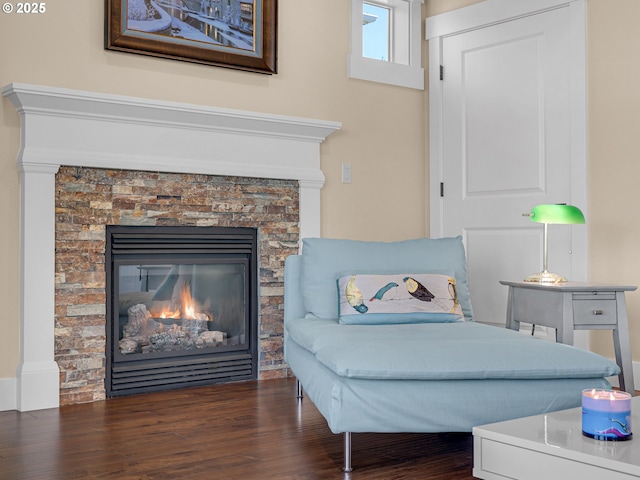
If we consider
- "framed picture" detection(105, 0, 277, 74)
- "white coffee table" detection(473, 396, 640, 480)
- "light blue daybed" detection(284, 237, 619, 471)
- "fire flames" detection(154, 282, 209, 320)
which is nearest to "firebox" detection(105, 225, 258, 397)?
"fire flames" detection(154, 282, 209, 320)

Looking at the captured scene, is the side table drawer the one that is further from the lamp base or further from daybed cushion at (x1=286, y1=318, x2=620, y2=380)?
daybed cushion at (x1=286, y1=318, x2=620, y2=380)

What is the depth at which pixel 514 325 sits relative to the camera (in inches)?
142

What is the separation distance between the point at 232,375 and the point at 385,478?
1.77 m

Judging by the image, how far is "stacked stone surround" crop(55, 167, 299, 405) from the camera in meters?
3.40

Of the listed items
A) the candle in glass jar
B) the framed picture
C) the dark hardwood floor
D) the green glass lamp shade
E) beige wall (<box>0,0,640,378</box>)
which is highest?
the framed picture

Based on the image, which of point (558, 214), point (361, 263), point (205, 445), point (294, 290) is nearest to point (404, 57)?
point (558, 214)

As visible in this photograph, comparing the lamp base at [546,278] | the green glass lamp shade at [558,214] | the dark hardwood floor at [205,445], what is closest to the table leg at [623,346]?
the lamp base at [546,278]

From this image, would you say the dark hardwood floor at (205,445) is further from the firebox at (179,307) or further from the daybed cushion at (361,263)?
the daybed cushion at (361,263)

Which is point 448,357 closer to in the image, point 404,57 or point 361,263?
point 361,263

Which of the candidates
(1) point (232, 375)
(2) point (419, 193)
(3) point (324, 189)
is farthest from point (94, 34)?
(2) point (419, 193)

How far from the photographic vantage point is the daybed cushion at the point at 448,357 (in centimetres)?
235

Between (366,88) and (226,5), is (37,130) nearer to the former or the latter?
(226,5)

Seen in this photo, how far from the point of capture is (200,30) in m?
3.81

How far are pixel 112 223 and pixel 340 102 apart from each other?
63.1 inches
